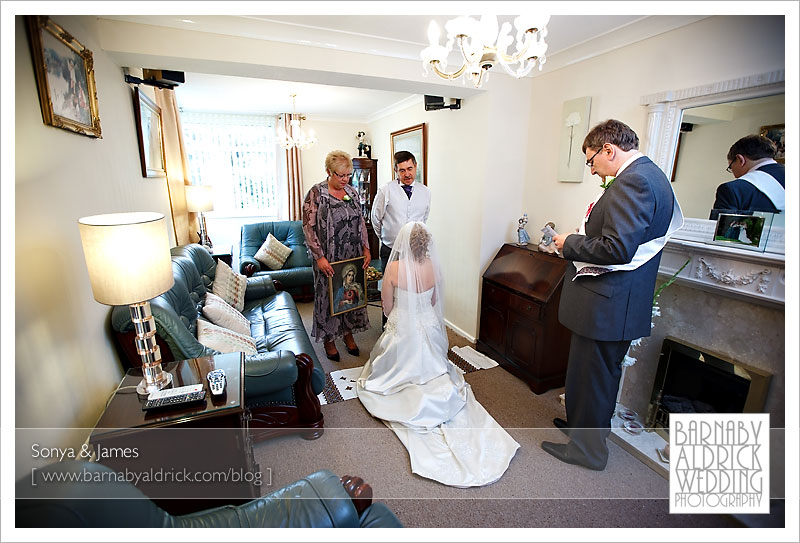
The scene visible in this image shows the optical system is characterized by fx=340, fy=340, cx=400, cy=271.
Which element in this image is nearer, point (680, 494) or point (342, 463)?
point (680, 494)

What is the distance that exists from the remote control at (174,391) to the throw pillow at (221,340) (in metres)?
0.55

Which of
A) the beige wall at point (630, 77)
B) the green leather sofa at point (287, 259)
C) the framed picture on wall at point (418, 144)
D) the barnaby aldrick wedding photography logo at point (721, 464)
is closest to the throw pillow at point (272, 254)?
the green leather sofa at point (287, 259)

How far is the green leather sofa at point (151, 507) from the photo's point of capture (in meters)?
0.66

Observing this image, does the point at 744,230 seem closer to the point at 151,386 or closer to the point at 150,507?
the point at 150,507

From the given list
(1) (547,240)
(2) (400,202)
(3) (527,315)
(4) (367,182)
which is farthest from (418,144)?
(3) (527,315)

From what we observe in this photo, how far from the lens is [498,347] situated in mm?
2893

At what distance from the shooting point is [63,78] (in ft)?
4.37

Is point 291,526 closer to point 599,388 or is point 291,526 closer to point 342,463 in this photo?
point 342,463

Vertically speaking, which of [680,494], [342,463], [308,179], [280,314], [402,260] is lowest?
[342,463]

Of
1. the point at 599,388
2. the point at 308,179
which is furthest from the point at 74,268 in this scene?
the point at 308,179

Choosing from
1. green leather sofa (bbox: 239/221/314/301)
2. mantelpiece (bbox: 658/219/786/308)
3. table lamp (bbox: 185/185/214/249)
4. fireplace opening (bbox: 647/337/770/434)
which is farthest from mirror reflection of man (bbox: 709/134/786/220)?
table lamp (bbox: 185/185/214/249)

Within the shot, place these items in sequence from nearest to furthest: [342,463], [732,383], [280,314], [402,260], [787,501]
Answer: [787,501], [732,383], [342,463], [402,260], [280,314]

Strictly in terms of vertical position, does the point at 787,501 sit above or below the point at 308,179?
below

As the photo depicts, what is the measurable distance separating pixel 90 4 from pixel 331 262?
1.92 m
